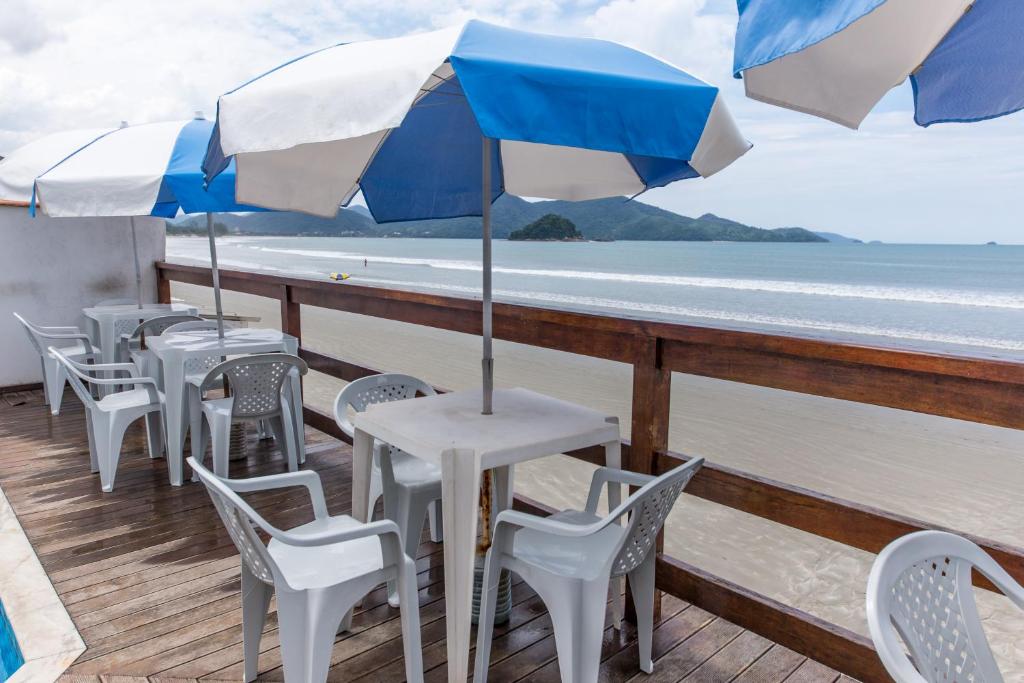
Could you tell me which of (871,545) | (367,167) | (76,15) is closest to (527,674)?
(871,545)

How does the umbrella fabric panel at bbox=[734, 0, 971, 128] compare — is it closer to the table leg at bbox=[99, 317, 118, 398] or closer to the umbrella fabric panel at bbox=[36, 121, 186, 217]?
the umbrella fabric panel at bbox=[36, 121, 186, 217]

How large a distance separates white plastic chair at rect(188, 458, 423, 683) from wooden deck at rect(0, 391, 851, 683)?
0.30 m

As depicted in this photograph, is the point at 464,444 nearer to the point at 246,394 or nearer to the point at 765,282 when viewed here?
the point at 246,394

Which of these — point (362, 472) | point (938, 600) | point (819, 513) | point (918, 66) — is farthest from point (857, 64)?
point (362, 472)

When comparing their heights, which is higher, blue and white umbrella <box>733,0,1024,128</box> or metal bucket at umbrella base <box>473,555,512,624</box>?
blue and white umbrella <box>733,0,1024,128</box>

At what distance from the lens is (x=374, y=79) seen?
1.56 meters

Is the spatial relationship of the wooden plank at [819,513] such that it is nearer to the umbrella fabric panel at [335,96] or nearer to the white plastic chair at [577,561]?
the white plastic chair at [577,561]

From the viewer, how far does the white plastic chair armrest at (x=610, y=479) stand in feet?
6.90

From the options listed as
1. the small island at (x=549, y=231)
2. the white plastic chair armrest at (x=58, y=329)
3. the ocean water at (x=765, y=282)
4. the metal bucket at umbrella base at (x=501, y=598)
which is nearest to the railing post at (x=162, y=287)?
the white plastic chair armrest at (x=58, y=329)

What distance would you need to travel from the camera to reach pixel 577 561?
74.2 inches

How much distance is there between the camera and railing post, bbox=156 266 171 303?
632 centimetres

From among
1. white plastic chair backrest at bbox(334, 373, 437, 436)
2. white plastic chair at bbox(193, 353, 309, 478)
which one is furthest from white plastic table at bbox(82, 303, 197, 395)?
white plastic chair backrest at bbox(334, 373, 437, 436)

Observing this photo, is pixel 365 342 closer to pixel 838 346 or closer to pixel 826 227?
pixel 838 346

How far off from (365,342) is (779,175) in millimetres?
28695
